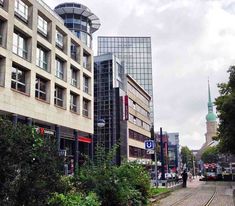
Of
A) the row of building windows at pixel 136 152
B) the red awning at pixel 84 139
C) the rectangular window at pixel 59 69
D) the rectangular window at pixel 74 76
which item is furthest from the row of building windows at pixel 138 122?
the rectangular window at pixel 59 69

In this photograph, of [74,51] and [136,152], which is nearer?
[74,51]

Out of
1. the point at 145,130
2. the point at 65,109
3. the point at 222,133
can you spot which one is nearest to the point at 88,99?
the point at 65,109

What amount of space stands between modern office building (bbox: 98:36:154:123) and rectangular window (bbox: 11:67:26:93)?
251ft

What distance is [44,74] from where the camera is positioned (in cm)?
4112

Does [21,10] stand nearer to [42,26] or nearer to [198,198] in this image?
[42,26]

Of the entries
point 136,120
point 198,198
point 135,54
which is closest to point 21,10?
point 198,198

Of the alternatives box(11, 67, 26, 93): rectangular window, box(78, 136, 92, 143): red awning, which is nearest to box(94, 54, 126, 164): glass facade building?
box(78, 136, 92, 143): red awning

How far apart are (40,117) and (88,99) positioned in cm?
1540

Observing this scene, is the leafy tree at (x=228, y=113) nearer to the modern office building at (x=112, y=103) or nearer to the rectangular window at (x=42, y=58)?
the rectangular window at (x=42, y=58)

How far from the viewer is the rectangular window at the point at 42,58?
4094 cm

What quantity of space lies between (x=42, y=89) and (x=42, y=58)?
3473 mm

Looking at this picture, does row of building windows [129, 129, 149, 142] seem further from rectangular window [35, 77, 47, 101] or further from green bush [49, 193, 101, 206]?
green bush [49, 193, 101, 206]

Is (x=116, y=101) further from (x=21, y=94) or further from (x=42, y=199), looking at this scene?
(x=42, y=199)

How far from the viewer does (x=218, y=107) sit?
40594mm
